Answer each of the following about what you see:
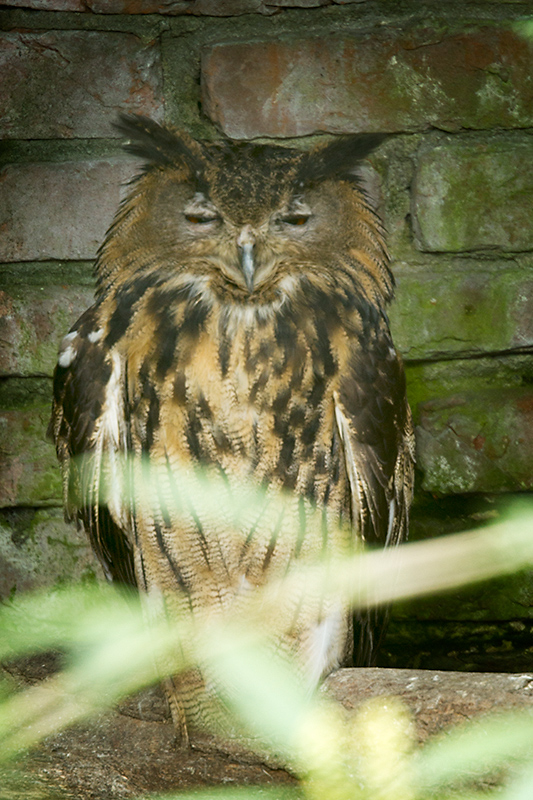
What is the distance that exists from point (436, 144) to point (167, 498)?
596 mm

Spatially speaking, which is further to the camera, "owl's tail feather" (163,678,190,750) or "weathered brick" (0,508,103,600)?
"weathered brick" (0,508,103,600)

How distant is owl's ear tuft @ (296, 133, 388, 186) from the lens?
89 cm

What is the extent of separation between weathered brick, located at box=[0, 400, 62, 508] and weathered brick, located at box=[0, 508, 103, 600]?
22 millimetres

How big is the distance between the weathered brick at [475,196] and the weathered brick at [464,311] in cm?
4

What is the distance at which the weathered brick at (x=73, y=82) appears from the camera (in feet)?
3.08

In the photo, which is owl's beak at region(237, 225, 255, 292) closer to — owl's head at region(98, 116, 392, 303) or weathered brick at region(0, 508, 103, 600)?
owl's head at region(98, 116, 392, 303)

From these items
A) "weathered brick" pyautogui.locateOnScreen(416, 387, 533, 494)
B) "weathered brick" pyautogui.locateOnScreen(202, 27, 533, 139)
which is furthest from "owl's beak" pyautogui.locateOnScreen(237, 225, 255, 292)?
"weathered brick" pyautogui.locateOnScreen(416, 387, 533, 494)

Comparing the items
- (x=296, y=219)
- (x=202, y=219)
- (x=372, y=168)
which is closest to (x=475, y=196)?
(x=372, y=168)

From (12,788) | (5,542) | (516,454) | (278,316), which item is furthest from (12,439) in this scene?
(516,454)

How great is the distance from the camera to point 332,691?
65cm

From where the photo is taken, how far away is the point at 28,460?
1.03m

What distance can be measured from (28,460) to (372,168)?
638mm

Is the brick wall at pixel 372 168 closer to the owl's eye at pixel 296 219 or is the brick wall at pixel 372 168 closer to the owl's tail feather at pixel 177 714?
the owl's eye at pixel 296 219

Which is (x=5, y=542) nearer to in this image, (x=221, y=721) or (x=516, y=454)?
(x=221, y=721)
